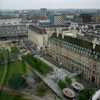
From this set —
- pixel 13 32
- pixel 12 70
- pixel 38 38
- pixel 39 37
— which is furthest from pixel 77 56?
pixel 13 32

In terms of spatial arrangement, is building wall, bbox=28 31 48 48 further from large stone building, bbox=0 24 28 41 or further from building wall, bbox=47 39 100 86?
large stone building, bbox=0 24 28 41

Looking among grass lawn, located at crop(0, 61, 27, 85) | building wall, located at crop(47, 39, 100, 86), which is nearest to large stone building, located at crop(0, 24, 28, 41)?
building wall, located at crop(47, 39, 100, 86)

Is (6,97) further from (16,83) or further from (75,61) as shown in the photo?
(75,61)

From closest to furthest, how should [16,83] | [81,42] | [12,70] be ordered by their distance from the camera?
[12,70], [16,83], [81,42]

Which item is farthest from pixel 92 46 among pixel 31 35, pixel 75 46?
pixel 31 35

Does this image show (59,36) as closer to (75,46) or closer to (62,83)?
(75,46)

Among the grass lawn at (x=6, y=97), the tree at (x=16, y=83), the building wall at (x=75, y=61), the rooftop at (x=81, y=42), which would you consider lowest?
the building wall at (x=75, y=61)

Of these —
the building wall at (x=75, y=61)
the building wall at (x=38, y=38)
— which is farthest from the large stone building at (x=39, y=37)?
the building wall at (x=75, y=61)

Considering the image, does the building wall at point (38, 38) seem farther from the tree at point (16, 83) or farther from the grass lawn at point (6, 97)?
the grass lawn at point (6, 97)

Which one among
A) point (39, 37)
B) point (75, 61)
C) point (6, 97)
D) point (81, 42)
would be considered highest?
point (6, 97)
